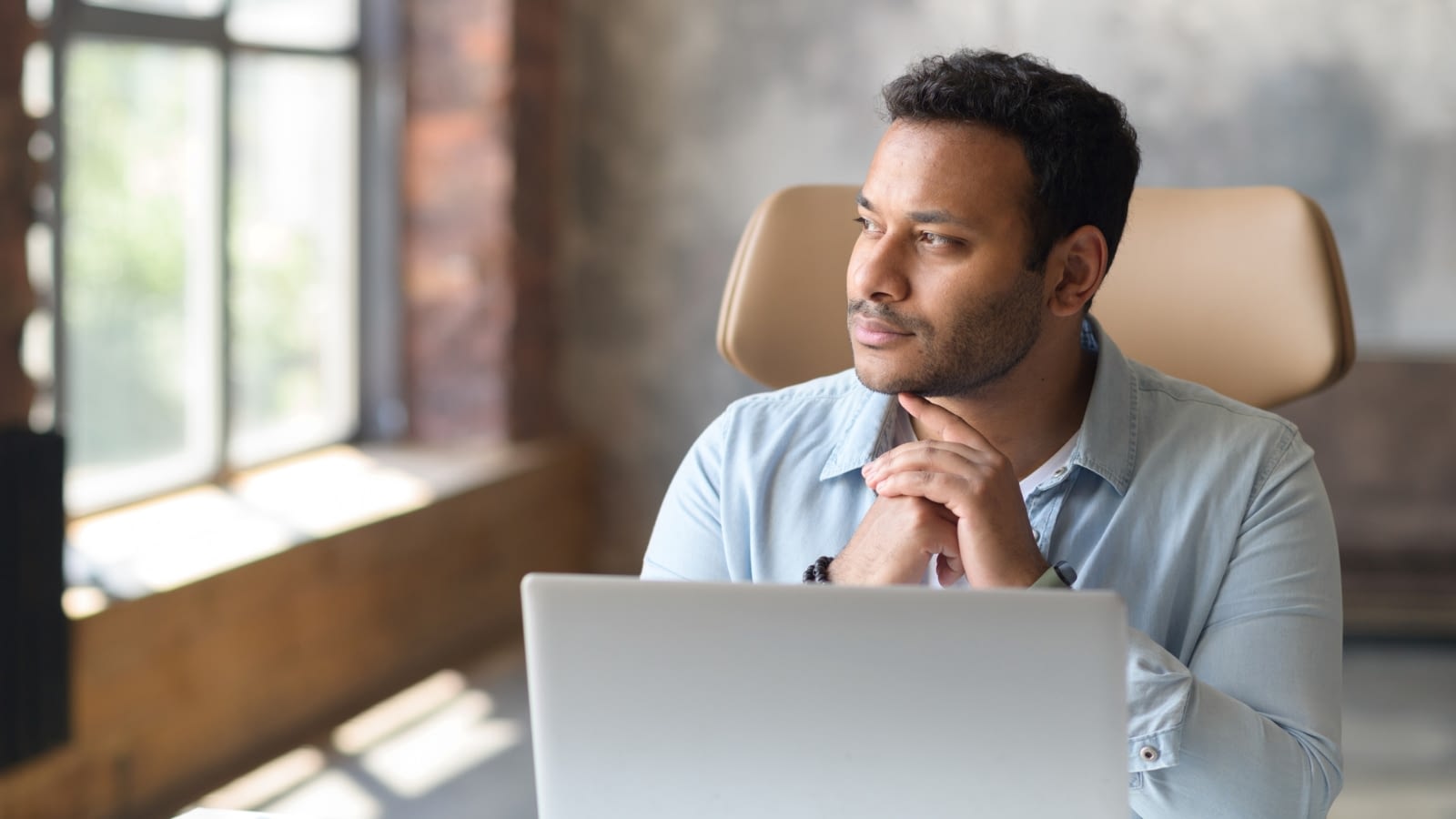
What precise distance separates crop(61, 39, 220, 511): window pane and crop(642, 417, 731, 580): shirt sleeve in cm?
172

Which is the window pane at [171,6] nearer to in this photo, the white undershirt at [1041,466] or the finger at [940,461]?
the white undershirt at [1041,466]

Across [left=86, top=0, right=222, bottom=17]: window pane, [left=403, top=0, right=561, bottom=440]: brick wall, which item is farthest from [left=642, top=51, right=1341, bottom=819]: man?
[left=403, top=0, right=561, bottom=440]: brick wall

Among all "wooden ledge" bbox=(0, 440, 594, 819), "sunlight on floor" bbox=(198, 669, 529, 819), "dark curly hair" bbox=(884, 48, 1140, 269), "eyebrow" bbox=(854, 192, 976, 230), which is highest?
"dark curly hair" bbox=(884, 48, 1140, 269)

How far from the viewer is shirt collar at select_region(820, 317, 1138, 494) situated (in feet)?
4.56

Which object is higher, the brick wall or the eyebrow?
the eyebrow

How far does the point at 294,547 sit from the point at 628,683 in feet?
7.83

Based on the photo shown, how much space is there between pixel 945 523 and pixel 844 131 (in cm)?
320

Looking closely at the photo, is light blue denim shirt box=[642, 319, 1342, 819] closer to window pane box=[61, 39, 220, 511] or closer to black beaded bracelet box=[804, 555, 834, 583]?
black beaded bracelet box=[804, 555, 834, 583]

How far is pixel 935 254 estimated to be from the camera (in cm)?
141

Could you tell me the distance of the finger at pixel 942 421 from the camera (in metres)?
1.34

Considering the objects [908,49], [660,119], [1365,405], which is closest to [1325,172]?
[1365,405]

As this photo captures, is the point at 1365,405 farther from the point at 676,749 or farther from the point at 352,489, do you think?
the point at 676,749

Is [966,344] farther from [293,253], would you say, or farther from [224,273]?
[293,253]

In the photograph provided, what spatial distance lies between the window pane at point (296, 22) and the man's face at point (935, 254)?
2472mm
